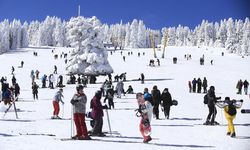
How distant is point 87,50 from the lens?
51906mm

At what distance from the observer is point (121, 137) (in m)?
14.8

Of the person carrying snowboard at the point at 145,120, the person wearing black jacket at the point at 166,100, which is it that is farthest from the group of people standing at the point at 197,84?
the person carrying snowboard at the point at 145,120

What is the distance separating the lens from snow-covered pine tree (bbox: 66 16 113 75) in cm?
5091

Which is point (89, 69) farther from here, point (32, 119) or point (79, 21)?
point (32, 119)

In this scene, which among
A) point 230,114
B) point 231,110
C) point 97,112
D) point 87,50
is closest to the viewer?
point 97,112

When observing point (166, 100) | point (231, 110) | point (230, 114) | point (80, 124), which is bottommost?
point (80, 124)

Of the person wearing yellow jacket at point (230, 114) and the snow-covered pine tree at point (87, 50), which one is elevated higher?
the snow-covered pine tree at point (87, 50)

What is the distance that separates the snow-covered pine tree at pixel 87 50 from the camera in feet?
167

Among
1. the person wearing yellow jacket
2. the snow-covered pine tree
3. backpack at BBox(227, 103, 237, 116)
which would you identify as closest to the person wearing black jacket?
the person wearing yellow jacket

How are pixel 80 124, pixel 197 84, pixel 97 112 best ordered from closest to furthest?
1. pixel 80 124
2. pixel 97 112
3. pixel 197 84

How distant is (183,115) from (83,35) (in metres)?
31.2

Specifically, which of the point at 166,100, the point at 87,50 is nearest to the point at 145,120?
the point at 166,100

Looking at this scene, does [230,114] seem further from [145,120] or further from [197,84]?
[197,84]

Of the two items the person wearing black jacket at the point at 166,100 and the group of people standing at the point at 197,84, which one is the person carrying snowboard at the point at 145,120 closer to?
the person wearing black jacket at the point at 166,100
